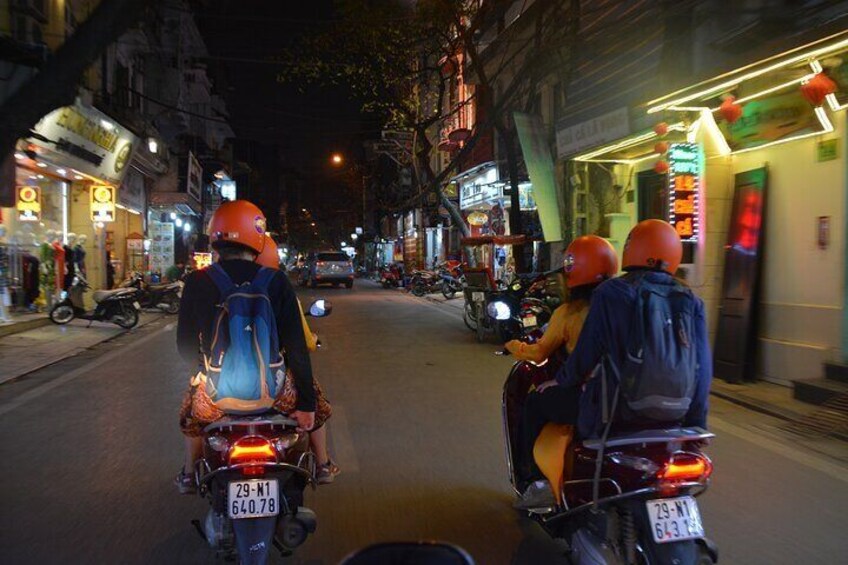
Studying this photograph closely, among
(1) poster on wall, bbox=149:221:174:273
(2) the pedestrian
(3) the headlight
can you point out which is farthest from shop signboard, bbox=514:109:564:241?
(1) poster on wall, bbox=149:221:174:273

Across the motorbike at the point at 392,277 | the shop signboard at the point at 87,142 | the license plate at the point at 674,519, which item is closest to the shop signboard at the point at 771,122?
the license plate at the point at 674,519

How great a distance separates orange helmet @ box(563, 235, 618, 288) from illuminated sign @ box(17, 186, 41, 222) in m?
15.9

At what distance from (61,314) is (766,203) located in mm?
14068

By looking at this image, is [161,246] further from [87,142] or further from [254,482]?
[254,482]

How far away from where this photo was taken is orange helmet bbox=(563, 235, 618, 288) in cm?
368

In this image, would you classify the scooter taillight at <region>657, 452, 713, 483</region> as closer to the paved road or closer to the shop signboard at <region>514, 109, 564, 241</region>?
the paved road

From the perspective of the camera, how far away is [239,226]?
341cm

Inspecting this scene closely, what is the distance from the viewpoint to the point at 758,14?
8.66m

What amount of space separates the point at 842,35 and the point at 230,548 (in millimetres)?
6782

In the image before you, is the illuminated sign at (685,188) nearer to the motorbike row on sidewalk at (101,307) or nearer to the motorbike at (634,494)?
the motorbike at (634,494)

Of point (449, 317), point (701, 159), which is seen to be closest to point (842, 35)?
point (701, 159)

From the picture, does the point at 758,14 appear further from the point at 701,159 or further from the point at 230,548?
the point at 230,548

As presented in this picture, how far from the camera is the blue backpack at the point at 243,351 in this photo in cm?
314

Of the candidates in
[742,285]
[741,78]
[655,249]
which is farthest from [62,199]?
[655,249]
